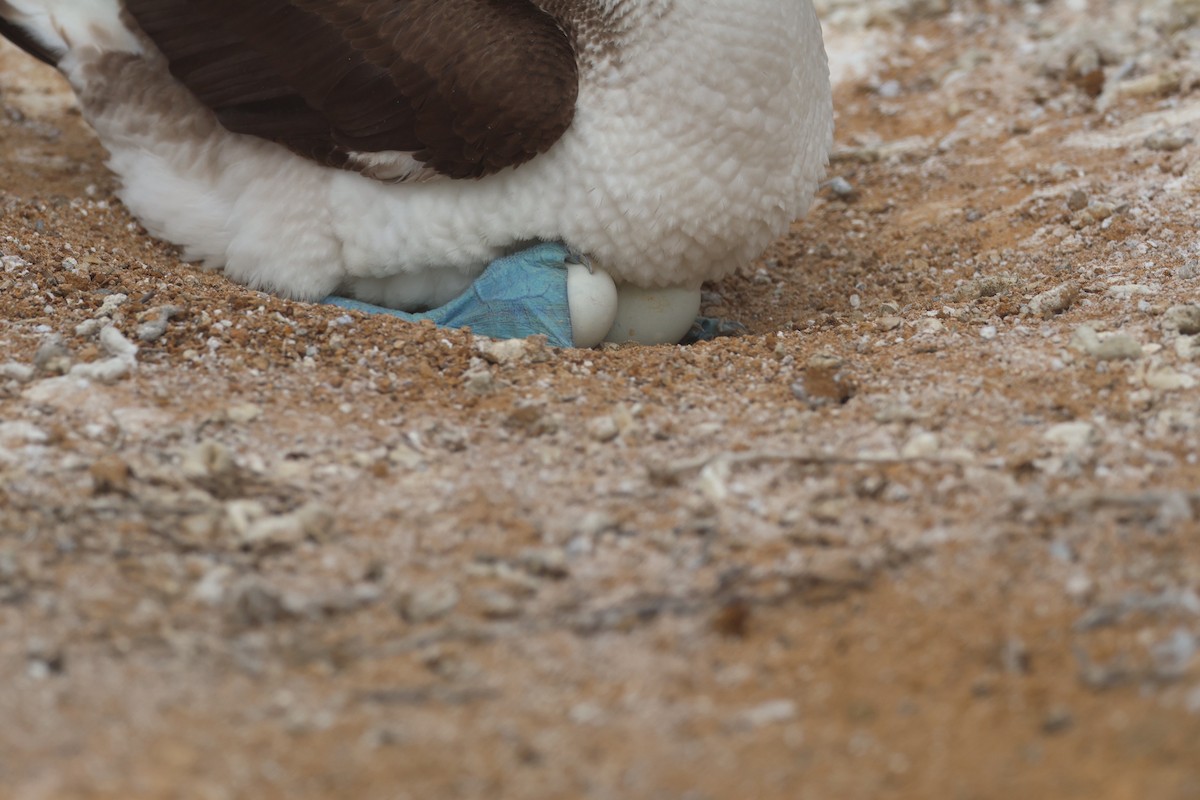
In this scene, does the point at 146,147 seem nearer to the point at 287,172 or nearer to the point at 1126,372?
the point at 287,172

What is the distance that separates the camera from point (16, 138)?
5.50 m

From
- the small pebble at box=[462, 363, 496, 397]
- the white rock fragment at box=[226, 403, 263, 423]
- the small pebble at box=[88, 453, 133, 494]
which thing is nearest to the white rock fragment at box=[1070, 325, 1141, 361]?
the small pebble at box=[462, 363, 496, 397]

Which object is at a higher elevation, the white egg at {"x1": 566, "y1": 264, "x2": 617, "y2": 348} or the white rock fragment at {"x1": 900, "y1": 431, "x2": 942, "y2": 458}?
the white rock fragment at {"x1": 900, "y1": 431, "x2": 942, "y2": 458}

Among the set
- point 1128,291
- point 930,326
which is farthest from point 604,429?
point 1128,291

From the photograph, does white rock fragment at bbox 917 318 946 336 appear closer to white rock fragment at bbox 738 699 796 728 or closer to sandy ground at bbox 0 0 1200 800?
sandy ground at bbox 0 0 1200 800

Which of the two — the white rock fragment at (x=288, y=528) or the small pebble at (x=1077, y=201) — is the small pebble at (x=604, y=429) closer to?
the white rock fragment at (x=288, y=528)

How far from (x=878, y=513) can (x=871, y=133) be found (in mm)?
3630

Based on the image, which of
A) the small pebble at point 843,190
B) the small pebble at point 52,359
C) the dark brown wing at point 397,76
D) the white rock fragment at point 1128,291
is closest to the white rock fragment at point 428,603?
the small pebble at point 52,359

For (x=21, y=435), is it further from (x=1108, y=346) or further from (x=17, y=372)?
(x=1108, y=346)

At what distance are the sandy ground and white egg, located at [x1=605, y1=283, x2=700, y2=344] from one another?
0.45 metres

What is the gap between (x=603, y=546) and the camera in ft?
8.05

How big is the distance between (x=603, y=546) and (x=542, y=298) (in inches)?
54.3

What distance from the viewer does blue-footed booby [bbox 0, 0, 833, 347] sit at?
11.5 ft

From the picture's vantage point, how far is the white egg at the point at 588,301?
3.72 meters
